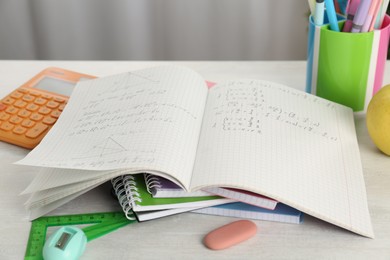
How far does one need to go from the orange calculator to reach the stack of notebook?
0.22m

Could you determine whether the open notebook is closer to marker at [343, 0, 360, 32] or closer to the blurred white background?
marker at [343, 0, 360, 32]

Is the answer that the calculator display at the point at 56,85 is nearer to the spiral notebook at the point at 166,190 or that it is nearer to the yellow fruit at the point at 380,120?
the spiral notebook at the point at 166,190

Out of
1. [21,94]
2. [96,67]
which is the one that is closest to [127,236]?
[21,94]

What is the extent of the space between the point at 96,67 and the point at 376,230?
0.63 meters

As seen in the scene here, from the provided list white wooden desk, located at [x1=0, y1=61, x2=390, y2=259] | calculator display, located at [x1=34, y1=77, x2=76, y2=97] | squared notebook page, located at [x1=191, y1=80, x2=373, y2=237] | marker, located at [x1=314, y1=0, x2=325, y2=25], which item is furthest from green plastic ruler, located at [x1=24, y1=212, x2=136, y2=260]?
marker, located at [x1=314, y1=0, x2=325, y2=25]

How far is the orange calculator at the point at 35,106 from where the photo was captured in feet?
2.91

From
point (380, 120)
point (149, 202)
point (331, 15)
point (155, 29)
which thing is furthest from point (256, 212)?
point (155, 29)

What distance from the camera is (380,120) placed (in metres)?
0.83

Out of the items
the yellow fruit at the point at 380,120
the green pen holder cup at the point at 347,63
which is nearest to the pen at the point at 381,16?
the green pen holder cup at the point at 347,63

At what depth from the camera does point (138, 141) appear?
2.42 ft

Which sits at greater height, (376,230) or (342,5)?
(342,5)

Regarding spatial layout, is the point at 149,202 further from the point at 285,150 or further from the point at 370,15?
the point at 370,15

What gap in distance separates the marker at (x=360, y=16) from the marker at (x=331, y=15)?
27mm

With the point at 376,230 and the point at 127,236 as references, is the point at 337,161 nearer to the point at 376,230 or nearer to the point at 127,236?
the point at 376,230
